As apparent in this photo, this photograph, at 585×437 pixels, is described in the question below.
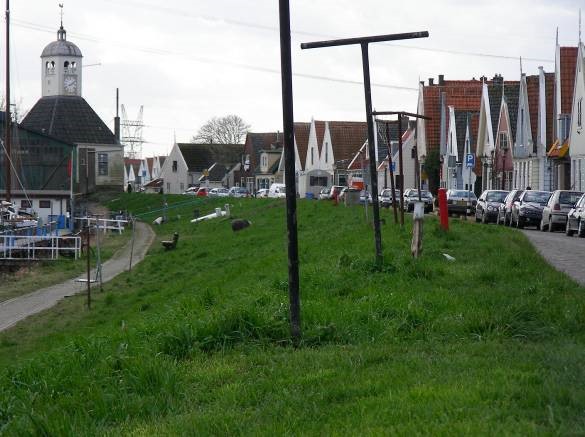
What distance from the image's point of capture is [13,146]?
78.6 meters

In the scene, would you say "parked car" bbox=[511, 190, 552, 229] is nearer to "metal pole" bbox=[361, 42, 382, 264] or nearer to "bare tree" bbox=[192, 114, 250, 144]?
"metal pole" bbox=[361, 42, 382, 264]

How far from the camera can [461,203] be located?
182 ft

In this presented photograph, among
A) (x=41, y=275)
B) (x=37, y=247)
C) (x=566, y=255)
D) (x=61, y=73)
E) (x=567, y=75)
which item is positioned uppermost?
(x=61, y=73)

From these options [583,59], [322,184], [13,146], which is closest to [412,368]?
[583,59]

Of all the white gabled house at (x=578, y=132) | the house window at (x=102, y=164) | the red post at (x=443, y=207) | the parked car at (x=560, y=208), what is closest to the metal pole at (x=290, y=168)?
the red post at (x=443, y=207)

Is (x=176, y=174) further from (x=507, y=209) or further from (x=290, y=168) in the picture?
(x=290, y=168)

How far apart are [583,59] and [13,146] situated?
42438mm

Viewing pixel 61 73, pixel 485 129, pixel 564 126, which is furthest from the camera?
pixel 61 73

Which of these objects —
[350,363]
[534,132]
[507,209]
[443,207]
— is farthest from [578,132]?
[350,363]

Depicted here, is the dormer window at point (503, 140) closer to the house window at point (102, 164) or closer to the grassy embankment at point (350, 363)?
the house window at point (102, 164)

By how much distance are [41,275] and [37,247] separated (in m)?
5.75

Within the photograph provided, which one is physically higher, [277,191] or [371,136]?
[371,136]

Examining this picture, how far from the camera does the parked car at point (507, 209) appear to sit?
4353cm

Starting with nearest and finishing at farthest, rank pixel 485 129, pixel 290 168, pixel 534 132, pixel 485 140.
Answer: pixel 290 168 < pixel 534 132 < pixel 485 129 < pixel 485 140
